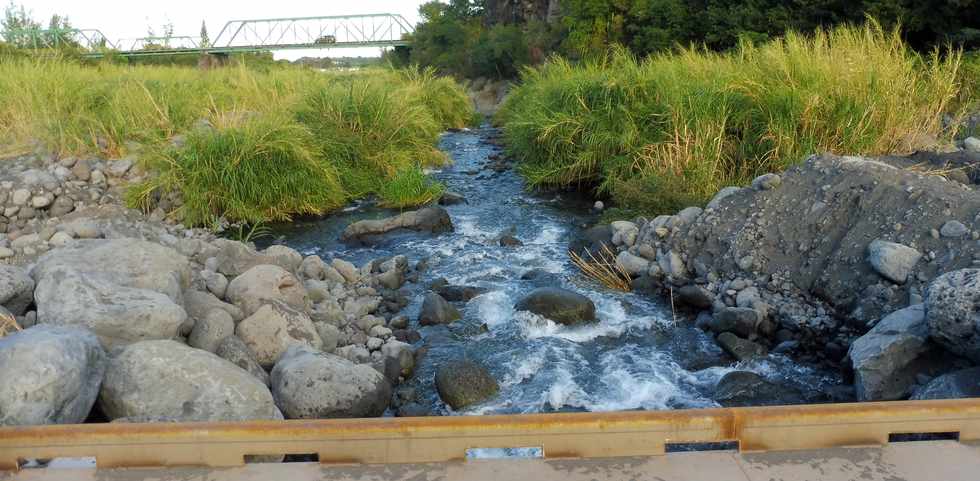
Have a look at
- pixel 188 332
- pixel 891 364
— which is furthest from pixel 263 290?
pixel 891 364

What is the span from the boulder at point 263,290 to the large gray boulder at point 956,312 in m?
4.09

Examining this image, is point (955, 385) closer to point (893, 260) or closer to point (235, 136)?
point (893, 260)

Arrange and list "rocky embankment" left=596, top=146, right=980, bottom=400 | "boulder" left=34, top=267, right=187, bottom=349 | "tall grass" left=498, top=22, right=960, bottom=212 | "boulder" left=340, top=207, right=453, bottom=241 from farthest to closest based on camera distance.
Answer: "boulder" left=340, top=207, right=453, bottom=241 < "tall grass" left=498, top=22, right=960, bottom=212 < "rocky embankment" left=596, top=146, right=980, bottom=400 < "boulder" left=34, top=267, right=187, bottom=349

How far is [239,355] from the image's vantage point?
14.5 ft

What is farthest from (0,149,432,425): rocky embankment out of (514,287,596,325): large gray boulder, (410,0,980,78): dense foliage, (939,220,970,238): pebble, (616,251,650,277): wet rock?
(410,0,980,78): dense foliage

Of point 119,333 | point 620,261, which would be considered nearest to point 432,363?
point 119,333

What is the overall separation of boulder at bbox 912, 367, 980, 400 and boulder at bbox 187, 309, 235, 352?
13.5ft

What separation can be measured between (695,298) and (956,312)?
2.39m

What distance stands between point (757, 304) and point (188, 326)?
416 centimetres

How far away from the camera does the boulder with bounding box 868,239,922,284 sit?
5242 millimetres

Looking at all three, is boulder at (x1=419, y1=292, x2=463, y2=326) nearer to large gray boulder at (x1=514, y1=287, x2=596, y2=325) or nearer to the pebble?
large gray boulder at (x1=514, y1=287, x2=596, y2=325)

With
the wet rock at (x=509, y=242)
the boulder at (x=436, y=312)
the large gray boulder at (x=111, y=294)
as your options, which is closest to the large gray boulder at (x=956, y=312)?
the boulder at (x=436, y=312)

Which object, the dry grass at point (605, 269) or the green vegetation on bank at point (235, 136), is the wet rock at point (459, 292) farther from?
the green vegetation on bank at point (235, 136)

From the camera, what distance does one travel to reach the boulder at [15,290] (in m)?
4.36
